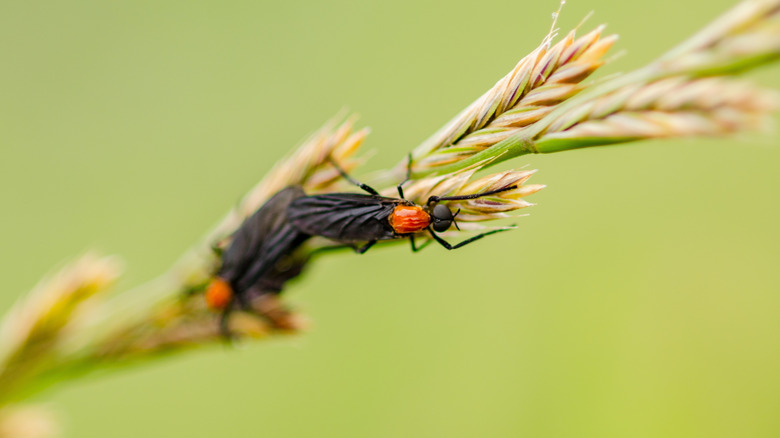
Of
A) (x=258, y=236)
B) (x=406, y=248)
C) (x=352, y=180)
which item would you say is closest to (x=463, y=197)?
(x=352, y=180)

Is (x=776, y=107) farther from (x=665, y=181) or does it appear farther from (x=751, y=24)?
(x=665, y=181)

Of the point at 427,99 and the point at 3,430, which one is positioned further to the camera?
the point at 427,99

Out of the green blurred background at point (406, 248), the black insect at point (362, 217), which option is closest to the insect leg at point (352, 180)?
the black insect at point (362, 217)

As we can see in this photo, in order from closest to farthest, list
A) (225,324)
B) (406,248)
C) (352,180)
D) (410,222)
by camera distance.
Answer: (352,180) < (225,324) < (410,222) < (406,248)

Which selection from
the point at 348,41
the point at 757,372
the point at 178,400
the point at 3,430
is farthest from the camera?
the point at 348,41

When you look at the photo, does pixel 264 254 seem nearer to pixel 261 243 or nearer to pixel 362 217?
pixel 261 243

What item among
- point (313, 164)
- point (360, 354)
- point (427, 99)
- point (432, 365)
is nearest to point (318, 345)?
point (360, 354)

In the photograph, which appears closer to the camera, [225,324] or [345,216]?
[225,324]

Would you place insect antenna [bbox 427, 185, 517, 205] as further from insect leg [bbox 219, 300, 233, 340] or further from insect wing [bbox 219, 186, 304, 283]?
insect leg [bbox 219, 300, 233, 340]
